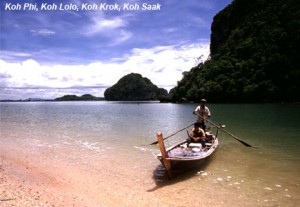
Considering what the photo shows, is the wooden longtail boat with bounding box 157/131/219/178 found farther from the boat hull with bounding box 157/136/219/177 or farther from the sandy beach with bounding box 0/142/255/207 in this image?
the sandy beach with bounding box 0/142/255/207

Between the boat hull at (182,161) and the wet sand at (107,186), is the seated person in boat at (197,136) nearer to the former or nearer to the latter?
the boat hull at (182,161)

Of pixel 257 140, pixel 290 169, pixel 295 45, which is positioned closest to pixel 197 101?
pixel 295 45

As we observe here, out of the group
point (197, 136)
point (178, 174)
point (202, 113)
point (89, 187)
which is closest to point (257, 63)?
point (202, 113)

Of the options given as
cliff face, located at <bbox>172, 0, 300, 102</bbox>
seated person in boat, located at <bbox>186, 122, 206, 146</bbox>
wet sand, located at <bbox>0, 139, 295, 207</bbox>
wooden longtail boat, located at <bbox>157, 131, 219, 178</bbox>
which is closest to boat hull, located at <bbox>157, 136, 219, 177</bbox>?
wooden longtail boat, located at <bbox>157, 131, 219, 178</bbox>

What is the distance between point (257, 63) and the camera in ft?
325

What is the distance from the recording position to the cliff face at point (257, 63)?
296 ft

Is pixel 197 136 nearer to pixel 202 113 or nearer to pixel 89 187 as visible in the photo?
pixel 202 113

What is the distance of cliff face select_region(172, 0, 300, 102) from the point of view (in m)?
90.2

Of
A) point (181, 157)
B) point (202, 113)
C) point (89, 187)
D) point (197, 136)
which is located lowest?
point (89, 187)

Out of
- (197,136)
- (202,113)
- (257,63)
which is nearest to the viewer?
(197,136)

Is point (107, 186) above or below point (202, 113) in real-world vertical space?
below

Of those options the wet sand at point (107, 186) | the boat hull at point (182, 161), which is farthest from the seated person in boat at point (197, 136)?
the wet sand at point (107, 186)

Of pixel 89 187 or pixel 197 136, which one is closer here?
pixel 89 187

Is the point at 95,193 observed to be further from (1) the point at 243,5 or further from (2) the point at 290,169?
(1) the point at 243,5
